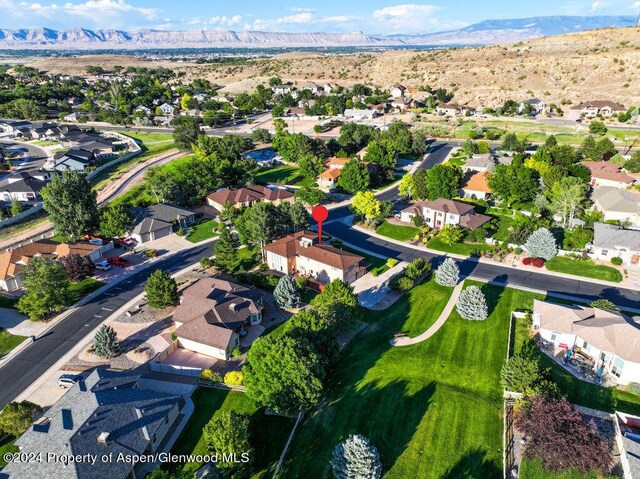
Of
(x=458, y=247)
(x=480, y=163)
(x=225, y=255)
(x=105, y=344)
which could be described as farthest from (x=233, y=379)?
(x=480, y=163)

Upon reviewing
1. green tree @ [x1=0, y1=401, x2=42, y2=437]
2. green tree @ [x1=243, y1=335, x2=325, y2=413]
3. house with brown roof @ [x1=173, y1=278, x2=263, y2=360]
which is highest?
green tree @ [x1=243, y1=335, x2=325, y2=413]

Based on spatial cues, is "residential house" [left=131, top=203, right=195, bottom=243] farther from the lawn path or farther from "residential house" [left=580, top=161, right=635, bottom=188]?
"residential house" [left=580, top=161, right=635, bottom=188]

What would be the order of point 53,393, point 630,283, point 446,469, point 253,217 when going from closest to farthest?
point 446,469
point 53,393
point 630,283
point 253,217

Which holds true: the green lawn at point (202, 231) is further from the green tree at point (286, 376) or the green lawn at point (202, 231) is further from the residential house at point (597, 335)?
the residential house at point (597, 335)

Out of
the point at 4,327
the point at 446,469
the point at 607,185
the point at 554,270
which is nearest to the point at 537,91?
the point at 607,185

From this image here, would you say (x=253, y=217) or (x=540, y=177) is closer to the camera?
(x=253, y=217)

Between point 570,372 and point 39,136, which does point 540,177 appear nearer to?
point 570,372

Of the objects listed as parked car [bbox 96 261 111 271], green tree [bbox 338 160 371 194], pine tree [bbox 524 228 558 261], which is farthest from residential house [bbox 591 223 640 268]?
parked car [bbox 96 261 111 271]
